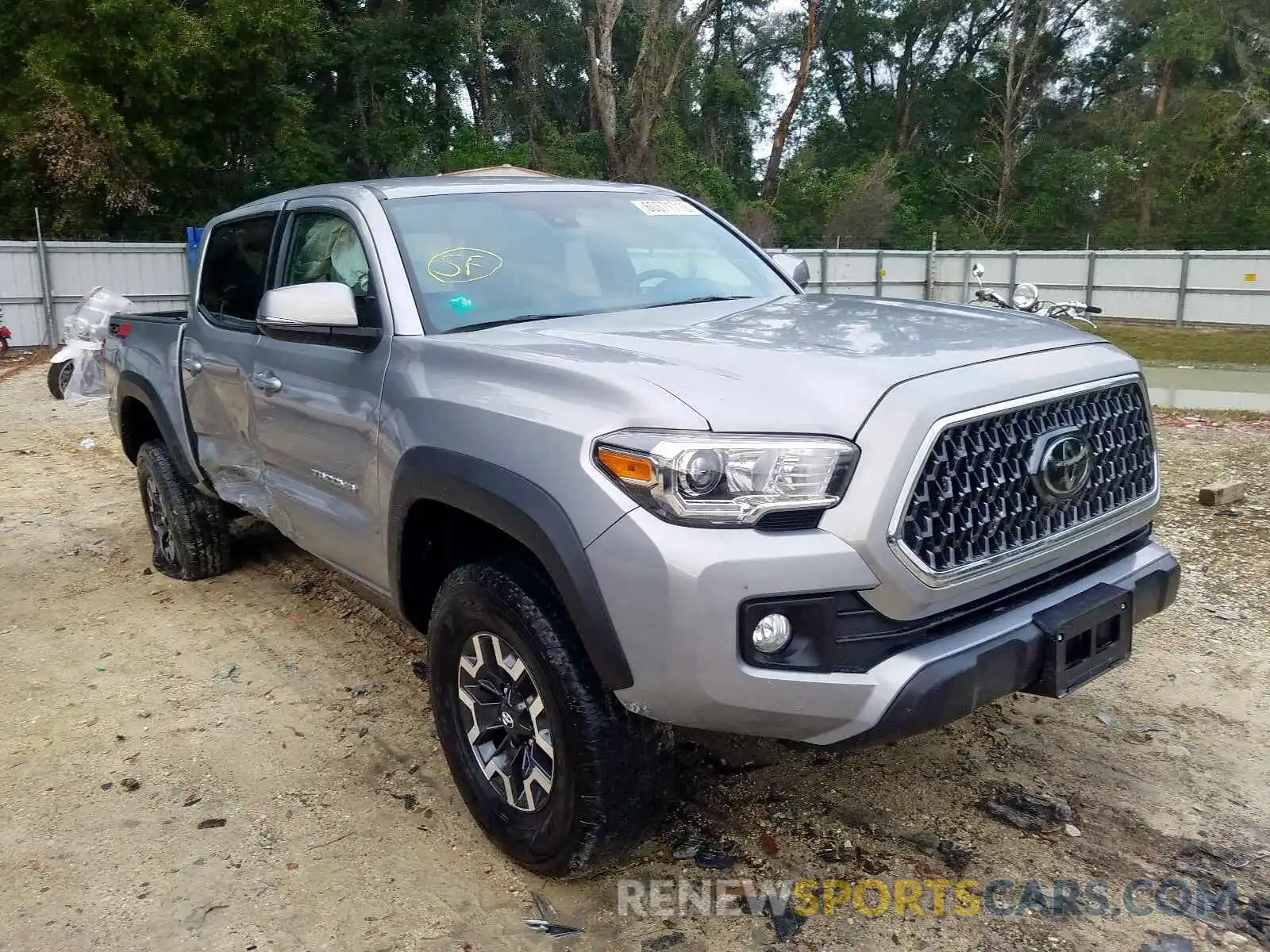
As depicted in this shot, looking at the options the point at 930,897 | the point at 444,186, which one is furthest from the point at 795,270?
the point at 930,897

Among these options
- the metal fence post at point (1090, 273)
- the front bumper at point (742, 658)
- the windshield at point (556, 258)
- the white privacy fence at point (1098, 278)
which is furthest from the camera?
the metal fence post at point (1090, 273)

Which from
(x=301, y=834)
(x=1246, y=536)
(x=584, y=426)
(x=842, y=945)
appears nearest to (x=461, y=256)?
(x=584, y=426)

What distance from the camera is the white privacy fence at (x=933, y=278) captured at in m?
17.7

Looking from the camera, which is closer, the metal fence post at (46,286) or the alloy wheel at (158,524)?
the alloy wheel at (158,524)

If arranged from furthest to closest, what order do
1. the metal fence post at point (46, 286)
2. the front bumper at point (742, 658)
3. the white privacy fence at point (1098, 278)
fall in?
the white privacy fence at point (1098, 278) < the metal fence post at point (46, 286) < the front bumper at point (742, 658)

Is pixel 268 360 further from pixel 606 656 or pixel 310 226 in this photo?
pixel 606 656

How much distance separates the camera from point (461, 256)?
3.56m

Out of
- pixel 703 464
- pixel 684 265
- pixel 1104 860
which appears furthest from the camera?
pixel 684 265

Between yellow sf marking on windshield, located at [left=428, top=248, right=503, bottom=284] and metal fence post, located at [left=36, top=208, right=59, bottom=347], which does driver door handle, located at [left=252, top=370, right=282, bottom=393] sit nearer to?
yellow sf marking on windshield, located at [left=428, top=248, right=503, bottom=284]

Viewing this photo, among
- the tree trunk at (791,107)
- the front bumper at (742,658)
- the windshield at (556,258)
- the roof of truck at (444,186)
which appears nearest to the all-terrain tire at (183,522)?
the roof of truck at (444,186)

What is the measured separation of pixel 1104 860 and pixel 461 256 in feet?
8.81

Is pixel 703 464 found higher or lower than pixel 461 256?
lower

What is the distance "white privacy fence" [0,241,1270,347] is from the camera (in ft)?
58.0

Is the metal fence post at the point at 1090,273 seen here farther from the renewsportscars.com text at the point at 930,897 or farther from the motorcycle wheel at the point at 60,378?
the renewsportscars.com text at the point at 930,897
